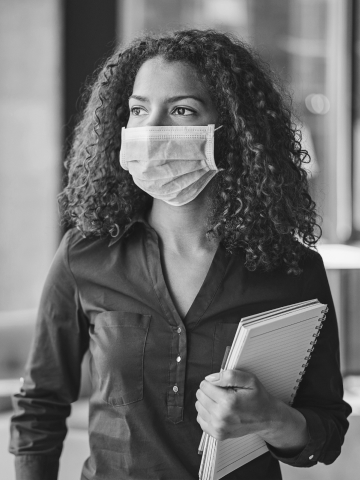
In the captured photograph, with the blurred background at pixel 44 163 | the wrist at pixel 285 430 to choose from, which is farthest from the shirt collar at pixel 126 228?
the blurred background at pixel 44 163

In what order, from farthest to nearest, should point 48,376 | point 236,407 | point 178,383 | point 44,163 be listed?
point 44,163 < point 48,376 < point 178,383 < point 236,407

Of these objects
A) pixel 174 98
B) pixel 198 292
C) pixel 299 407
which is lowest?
pixel 299 407

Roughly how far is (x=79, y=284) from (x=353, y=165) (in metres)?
2.06

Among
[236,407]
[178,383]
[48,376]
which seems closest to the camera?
[236,407]

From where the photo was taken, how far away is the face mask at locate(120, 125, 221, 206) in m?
1.13

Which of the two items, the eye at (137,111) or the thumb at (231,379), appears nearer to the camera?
the thumb at (231,379)

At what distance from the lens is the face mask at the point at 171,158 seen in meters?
1.13

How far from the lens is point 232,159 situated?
121 centimetres

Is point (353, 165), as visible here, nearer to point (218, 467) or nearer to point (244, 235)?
point (244, 235)

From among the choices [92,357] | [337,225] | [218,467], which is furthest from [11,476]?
[337,225]

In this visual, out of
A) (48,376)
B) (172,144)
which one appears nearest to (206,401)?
(48,376)

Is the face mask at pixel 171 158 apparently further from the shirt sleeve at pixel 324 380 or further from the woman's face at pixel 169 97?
the shirt sleeve at pixel 324 380

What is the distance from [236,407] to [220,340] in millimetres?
159

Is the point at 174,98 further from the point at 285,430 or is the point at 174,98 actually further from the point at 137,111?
the point at 285,430
